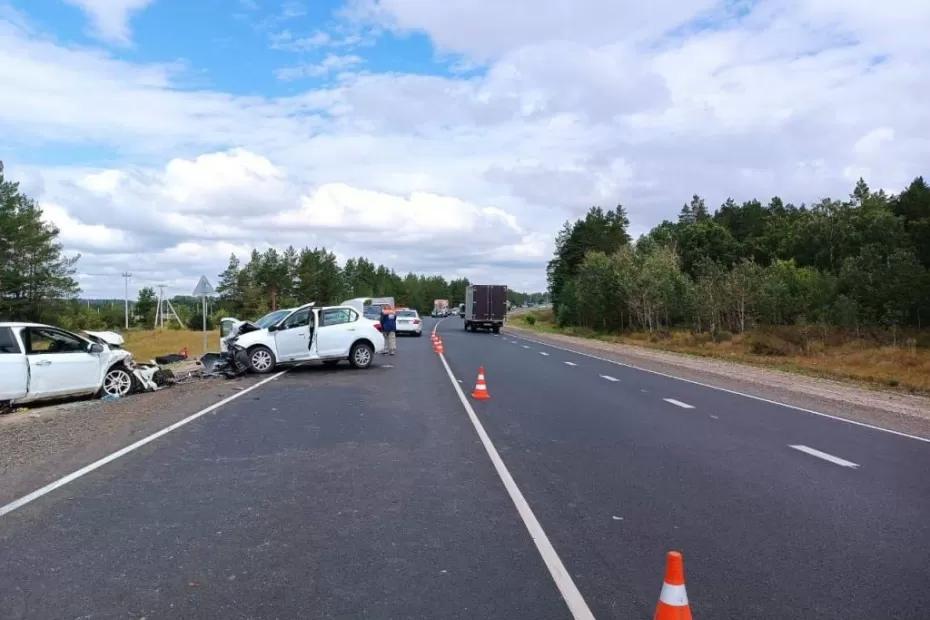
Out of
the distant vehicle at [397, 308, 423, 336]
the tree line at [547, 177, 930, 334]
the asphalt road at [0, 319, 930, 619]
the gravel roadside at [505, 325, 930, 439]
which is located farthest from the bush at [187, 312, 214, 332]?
the asphalt road at [0, 319, 930, 619]

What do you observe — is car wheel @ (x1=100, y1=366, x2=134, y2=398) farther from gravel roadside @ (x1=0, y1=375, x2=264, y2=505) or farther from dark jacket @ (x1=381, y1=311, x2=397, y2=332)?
dark jacket @ (x1=381, y1=311, x2=397, y2=332)

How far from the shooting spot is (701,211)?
423 ft

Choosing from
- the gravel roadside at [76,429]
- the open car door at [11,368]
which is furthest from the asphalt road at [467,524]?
the open car door at [11,368]

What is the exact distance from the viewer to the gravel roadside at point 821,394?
13992 mm

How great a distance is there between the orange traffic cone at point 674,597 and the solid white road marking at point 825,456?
609 centimetres

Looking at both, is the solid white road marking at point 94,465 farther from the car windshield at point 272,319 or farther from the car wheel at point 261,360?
the car windshield at point 272,319

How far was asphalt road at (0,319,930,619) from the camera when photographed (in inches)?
180

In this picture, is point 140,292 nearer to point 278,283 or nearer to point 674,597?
point 278,283

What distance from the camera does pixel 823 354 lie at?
110 ft

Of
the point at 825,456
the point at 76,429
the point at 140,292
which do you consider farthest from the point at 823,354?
the point at 140,292

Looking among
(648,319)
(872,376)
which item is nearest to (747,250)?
(648,319)

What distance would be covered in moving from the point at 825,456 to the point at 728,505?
3.28m

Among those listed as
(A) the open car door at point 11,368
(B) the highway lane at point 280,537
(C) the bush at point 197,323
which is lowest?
(C) the bush at point 197,323

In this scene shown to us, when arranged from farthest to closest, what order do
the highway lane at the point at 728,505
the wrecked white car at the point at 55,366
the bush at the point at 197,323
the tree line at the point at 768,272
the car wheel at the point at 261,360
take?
1. the bush at the point at 197,323
2. the tree line at the point at 768,272
3. the car wheel at the point at 261,360
4. the wrecked white car at the point at 55,366
5. the highway lane at the point at 728,505
